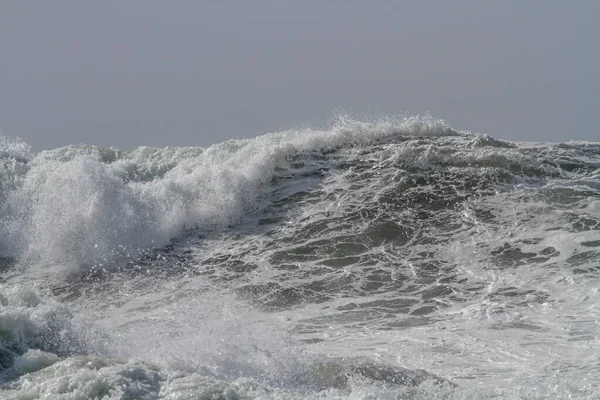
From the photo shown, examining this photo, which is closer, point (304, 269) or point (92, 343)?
point (92, 343)

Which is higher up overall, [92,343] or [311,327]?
[92,343]

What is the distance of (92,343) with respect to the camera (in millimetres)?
6078

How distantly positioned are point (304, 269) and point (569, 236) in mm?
3527

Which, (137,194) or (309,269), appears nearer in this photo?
(309,269)

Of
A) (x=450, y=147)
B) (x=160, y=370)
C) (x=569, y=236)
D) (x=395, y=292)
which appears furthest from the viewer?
(x=450, y=147)

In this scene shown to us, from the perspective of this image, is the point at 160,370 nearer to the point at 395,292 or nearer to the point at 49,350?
the point at 49,350

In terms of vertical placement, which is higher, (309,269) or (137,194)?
(137,194)

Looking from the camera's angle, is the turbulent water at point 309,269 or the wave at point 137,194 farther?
the wave at point 137,194

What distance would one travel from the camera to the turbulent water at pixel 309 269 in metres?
5.61

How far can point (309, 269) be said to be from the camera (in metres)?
9.82

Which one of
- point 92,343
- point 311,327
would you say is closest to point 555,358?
point 311,327

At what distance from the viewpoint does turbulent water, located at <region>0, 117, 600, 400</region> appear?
561cm

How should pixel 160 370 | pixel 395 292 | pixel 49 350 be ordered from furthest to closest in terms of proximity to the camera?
1. pixel 395 292
2. pixel 49 350
3. pixel 160 370

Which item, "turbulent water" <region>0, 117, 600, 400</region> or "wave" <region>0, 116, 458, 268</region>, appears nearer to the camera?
"turbulent water" <region>0, 117, 600, 400</region>
